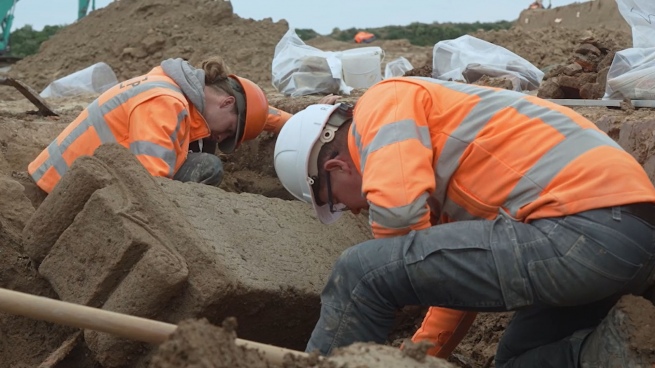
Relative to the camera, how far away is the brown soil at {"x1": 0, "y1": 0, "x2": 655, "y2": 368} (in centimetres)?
274

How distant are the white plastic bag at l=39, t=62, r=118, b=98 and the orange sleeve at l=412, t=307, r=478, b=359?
8.01 metres

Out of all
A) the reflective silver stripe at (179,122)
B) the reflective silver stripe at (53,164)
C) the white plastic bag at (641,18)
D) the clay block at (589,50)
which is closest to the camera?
the reflective silver stripe at (179,122)

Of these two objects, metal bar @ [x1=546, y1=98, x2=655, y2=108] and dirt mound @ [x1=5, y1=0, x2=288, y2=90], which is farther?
dirt mound @ [x1=5, y1=0, x2=288, y2=90]

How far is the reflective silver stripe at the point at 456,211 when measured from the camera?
3.06 m

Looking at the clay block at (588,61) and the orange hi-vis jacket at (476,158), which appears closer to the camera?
the orange hi-vis jacket at (476,158)

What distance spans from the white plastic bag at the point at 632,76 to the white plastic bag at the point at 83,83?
6989mm

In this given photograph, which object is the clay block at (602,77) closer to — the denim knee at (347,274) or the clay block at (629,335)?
the clay block at (629,335)

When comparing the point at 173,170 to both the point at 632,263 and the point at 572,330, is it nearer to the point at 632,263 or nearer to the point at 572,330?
the point at 572,330

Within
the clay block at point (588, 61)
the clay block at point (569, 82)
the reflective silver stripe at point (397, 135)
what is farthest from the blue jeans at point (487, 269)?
the clay block at point (588, 61)

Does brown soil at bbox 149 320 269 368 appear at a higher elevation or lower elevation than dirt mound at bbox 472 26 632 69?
higher

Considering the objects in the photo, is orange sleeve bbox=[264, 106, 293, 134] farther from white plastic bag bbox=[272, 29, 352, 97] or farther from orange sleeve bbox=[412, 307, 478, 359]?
orange sleeve bbox=[412, 307, 478, 359]

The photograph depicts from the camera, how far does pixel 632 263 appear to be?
9.15ft

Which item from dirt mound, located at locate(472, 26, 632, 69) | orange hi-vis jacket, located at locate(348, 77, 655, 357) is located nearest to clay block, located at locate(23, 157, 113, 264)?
orange hi-vis jacket, located at locate(348, 77, 655, 357)

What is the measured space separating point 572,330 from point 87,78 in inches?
346
